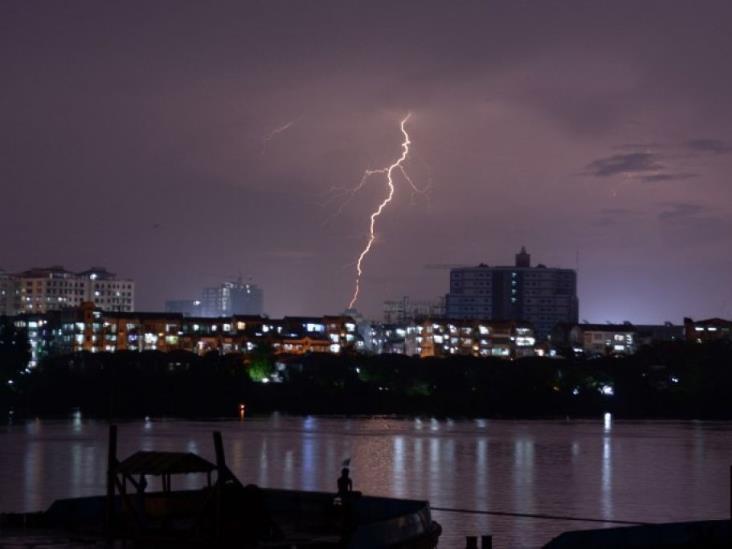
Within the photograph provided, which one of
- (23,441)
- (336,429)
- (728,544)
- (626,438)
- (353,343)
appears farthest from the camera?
(353,343)

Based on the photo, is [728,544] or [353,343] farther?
[353,343]

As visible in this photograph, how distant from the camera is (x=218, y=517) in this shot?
20.3 meters

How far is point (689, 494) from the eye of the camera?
1804 inches

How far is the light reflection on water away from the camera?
40.7 m

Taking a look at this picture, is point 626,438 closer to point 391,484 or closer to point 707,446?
point 707,446

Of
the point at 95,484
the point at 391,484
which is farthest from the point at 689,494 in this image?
the point at 95,484

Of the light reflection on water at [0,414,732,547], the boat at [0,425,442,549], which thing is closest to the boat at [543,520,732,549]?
the boat at [0,425,442,549]

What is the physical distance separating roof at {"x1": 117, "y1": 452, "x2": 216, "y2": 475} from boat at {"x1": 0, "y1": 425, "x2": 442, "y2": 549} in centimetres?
1

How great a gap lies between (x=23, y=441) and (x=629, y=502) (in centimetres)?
3515

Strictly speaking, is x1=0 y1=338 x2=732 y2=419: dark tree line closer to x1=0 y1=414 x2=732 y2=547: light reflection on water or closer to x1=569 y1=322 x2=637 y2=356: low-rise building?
x1=0 y1=414 x2=732 y2=547: light reflection on water

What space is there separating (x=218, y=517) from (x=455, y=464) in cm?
3683

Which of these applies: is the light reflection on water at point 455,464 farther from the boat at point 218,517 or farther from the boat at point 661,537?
the boat at point 661,537

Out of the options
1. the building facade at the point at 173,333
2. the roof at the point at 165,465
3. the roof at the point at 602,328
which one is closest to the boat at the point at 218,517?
the roof at the point at 165,465

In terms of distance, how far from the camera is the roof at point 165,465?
2109 cm
